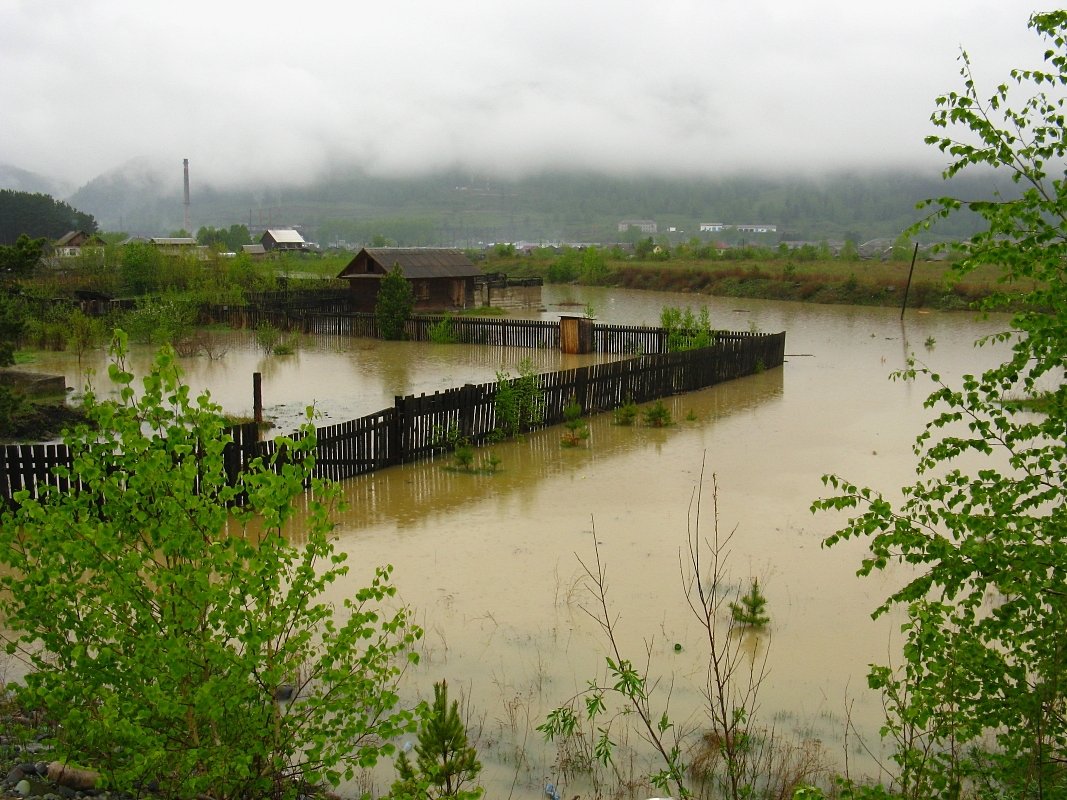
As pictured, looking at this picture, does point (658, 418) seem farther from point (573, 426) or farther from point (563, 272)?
point (563, 272)

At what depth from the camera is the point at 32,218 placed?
4884 inches

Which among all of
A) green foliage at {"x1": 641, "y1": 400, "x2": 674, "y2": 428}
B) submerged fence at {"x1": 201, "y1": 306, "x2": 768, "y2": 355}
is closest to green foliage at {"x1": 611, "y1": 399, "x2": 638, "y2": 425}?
green foliage at {"x1": 641, "y1": 400, "x2": 674, "y2": 428}

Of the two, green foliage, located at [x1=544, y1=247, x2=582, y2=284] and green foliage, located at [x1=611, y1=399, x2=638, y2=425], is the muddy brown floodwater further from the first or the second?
green foliage, located at [x1=544, y1=247, x2=582, y2=284]

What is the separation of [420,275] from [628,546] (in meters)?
31.1

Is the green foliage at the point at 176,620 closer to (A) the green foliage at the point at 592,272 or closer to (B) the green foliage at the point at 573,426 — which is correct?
(B) the green foliage at the point at 573,426

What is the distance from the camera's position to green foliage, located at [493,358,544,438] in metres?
17.9

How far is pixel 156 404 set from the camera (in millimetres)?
5078

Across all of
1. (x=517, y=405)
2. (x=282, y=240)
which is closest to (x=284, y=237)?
(x=282, y=240)

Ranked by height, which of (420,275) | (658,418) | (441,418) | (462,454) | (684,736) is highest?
(420,275)

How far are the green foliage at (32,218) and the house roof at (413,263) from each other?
300ft

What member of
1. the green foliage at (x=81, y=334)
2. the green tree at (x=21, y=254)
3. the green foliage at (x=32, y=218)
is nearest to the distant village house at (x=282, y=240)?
the green foliage at (x=32, y=218)

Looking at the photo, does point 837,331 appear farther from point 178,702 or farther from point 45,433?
point 178,702

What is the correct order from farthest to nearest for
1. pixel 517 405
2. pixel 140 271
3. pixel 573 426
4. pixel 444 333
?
pixel 140 271 < pixel 444 333 < pixel 573 426 < pixel 517 405

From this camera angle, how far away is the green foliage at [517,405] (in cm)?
1788
